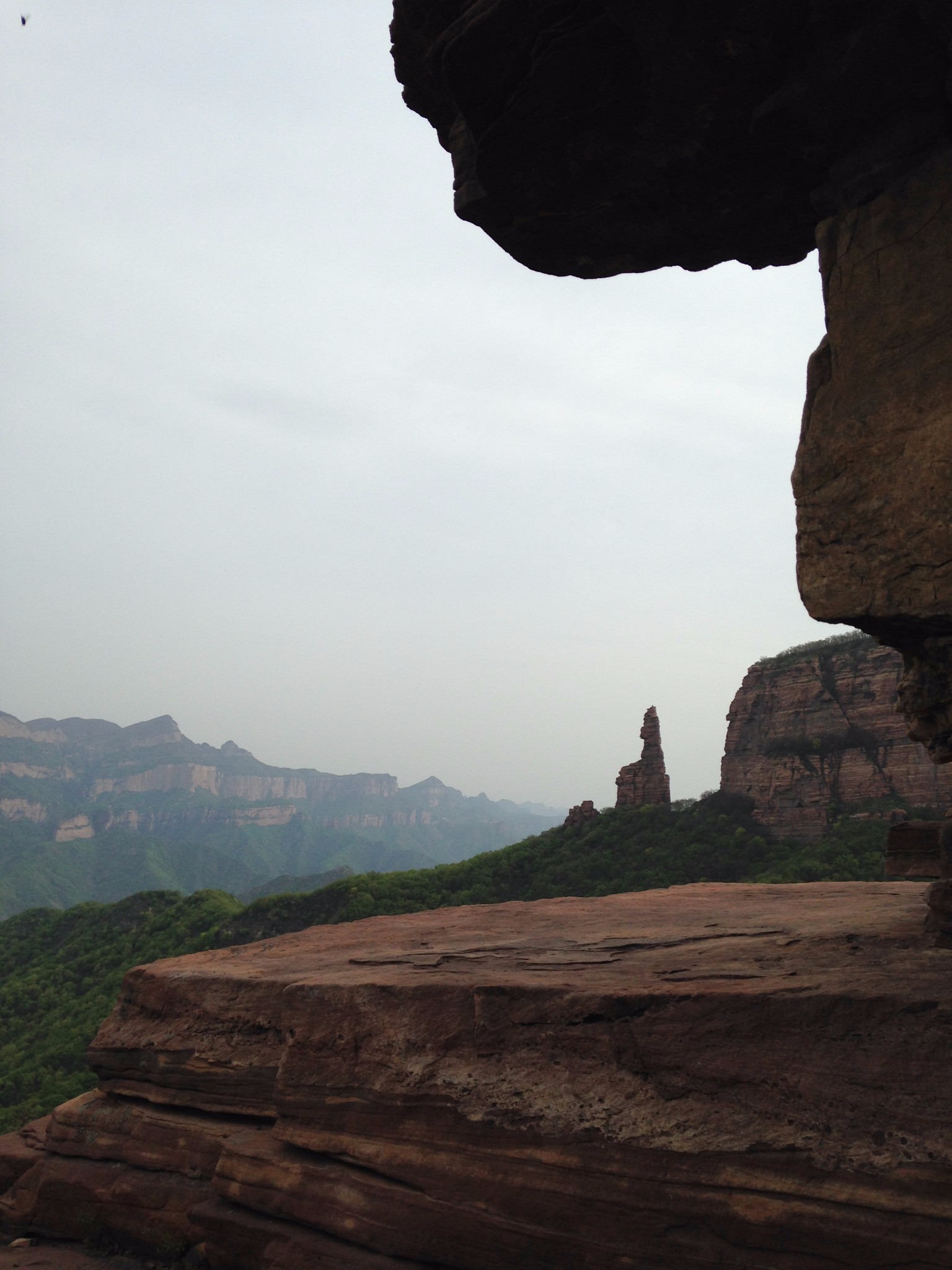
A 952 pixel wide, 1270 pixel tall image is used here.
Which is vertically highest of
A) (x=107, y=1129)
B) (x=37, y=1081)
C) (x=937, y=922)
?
(x=937, y=922)

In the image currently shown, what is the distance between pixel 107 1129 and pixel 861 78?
1680 centimetres

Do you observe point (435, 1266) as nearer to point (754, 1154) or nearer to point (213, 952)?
point (754, 1154)

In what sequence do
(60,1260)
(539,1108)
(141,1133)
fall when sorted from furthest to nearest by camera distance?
(141,1133)
(60,1260)
(539,1108)

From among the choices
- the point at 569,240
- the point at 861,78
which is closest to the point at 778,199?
the point at 861,78

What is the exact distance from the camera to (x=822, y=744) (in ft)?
189

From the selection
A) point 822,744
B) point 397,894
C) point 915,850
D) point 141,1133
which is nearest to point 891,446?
point 915,850

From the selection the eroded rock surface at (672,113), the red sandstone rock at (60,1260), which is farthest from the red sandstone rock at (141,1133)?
the eroded rock surface at (672,113)

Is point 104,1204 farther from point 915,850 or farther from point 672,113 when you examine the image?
point 672,113

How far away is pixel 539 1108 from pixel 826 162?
10726 millimetres

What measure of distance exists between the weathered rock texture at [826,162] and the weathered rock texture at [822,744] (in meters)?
49.5

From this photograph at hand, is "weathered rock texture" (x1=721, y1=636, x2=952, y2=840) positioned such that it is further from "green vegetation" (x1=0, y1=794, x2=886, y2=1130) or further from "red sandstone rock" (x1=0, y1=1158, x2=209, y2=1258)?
"red sandstone rock" (x1=0, y1=1158, x2=209, y2=1258)

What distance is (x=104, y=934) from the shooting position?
174 ft

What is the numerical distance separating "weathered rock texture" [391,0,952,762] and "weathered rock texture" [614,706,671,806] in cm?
5862

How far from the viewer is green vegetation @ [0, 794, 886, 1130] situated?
136 ft
